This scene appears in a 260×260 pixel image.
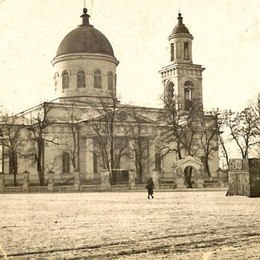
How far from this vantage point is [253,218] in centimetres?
1261

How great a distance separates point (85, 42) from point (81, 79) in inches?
133

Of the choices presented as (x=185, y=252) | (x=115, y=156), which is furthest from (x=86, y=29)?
(x=185, y=252)

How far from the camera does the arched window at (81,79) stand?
51906 millimetres

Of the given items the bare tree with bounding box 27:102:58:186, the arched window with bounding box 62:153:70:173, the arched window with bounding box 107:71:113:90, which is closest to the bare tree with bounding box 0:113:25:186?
the bare tree with bounding box 27:102:58:186

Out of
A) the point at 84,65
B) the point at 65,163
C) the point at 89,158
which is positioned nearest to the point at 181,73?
the point at 84,65

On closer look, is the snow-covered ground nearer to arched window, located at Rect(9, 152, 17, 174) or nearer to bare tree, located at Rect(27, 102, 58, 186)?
bare tree, located at Rect(27, 102, 58, 186)

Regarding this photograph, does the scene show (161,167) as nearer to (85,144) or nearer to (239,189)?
(85,144)

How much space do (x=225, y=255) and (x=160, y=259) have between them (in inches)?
32.5

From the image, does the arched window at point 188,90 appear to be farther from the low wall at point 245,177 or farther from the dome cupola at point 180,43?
the low wall at point 245,177

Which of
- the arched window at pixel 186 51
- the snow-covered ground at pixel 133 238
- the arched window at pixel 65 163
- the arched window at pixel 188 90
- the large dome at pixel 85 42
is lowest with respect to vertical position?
the snow-covered ground at pixel 133 238

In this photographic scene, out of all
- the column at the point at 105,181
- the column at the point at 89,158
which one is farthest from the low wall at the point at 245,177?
the column at the point at 89,158

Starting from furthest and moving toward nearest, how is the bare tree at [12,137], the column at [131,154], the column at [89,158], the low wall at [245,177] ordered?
the column at [131,154] < the column at [89,158] < the bare tree at [12,137] < the low wall at [245,177]

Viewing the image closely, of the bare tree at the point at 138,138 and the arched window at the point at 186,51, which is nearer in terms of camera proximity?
the bare tree at the point at 138,138

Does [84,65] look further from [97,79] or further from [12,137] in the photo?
[12,137]
